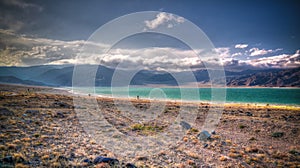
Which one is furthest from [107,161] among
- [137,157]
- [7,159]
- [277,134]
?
[277,134]

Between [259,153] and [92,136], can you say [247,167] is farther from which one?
[92,136]

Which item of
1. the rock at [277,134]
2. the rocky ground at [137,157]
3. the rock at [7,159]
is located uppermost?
the rock at [7,159]

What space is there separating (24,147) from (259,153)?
14207 mm

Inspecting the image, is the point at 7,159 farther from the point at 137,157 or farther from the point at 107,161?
the point at 137,157

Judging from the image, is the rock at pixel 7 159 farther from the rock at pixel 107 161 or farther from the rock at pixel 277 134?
the rock at pixel 277 134

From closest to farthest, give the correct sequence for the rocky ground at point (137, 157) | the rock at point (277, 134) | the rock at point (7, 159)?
the rock at point (7, 159) → the rocky ground at point (137, 157) → the rock at point (277, 134)

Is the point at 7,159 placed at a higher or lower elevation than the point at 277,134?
higher

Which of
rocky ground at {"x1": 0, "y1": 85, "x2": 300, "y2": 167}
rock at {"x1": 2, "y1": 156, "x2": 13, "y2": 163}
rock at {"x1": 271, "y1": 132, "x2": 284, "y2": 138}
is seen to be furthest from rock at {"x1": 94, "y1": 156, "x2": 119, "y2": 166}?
rock at {"x1": 271, "y1": 132, "x2": 284, "y2": 138}

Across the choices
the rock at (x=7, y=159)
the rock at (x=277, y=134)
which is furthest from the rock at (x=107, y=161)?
the rock at (x=277, y=134)

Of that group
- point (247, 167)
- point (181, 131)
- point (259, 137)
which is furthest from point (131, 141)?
point (259, 137)

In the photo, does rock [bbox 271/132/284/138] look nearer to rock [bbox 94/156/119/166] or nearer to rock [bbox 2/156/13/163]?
rock [bbox 94/156/119/166]

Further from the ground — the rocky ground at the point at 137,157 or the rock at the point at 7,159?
the rock at the point at 7,159

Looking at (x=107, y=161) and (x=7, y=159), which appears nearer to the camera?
(x=7, y=159)

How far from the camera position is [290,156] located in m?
11.0
